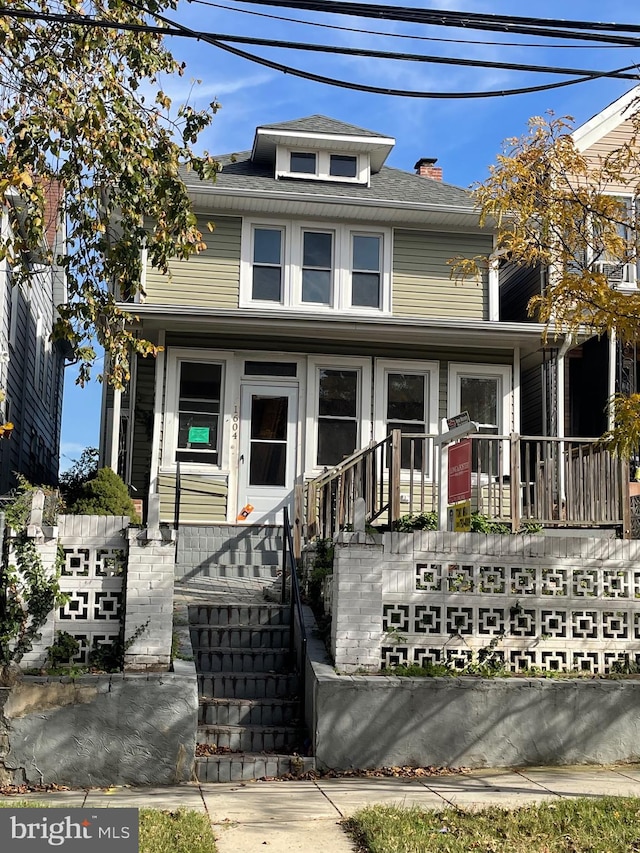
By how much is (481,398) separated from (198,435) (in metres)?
4.90

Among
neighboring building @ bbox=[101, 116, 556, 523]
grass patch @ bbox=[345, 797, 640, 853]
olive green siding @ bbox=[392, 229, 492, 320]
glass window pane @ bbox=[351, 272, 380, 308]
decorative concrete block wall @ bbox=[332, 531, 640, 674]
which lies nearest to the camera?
Answer: grass patch @ bbox=[345, 797, 640, 853]

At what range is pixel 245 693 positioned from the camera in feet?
29.0

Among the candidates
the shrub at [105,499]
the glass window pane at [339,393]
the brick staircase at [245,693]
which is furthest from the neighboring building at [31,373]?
the brick staircase at [245,693]

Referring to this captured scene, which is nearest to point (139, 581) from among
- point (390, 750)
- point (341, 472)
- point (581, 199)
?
point (390, 750)

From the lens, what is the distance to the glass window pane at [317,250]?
648 inches

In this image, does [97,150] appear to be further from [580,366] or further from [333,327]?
[580,366]

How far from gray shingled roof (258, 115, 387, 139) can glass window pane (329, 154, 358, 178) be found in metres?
0.43

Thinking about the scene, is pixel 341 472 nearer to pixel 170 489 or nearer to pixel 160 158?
pixel 160 158

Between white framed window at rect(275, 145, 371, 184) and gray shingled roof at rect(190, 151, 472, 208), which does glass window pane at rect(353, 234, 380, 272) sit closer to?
gray shingled roof at rect(190, 151, 472, 208)

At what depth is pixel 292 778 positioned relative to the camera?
766 centimetres

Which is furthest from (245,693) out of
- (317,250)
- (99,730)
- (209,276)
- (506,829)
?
(317,250)

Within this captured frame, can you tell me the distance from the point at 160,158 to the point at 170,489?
6834 millimetres

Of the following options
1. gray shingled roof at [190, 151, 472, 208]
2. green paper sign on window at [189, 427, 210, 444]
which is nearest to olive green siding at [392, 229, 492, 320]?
gray shingled roof at [190, 151, 472, 208]

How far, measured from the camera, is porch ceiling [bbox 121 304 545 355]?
1472 cm
